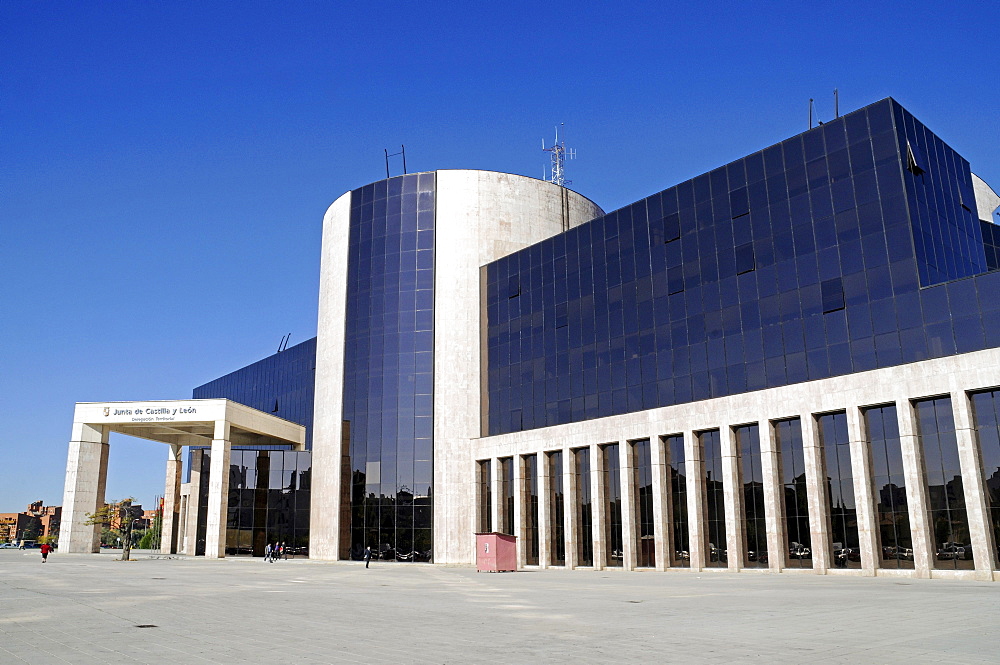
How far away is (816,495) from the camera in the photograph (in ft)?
145

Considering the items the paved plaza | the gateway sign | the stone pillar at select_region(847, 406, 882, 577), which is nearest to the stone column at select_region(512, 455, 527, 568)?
the stone pillar at select_region(847, 406, 882, 577)

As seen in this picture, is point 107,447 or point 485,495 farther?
point 107,447

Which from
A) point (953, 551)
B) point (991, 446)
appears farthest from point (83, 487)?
point (991, 446)

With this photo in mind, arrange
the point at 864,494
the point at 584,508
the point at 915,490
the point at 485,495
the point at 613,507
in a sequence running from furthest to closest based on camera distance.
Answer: the point at 485,495
the point at 584,508
the point at 613,507
the point at 864,494
the point at 915,490

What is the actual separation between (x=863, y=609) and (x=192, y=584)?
87.5ft

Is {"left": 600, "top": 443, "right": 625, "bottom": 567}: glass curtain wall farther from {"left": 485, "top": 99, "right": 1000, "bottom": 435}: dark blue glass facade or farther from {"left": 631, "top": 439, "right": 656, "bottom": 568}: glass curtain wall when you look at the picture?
{"left": 485, "top": 99, "right": 1000, "bottom": 435}: dark blue glass facade

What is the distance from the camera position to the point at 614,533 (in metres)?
56.8

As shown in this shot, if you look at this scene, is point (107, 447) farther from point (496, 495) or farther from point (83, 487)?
point (496, 495)

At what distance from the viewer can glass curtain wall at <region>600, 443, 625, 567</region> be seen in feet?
185

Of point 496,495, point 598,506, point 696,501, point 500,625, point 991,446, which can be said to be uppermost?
point 991,446

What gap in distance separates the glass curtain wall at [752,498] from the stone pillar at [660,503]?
18.5 ft

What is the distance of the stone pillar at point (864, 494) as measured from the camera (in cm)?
4153

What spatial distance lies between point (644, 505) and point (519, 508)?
1237 cm

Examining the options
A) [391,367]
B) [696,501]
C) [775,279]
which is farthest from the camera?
[391,367]
